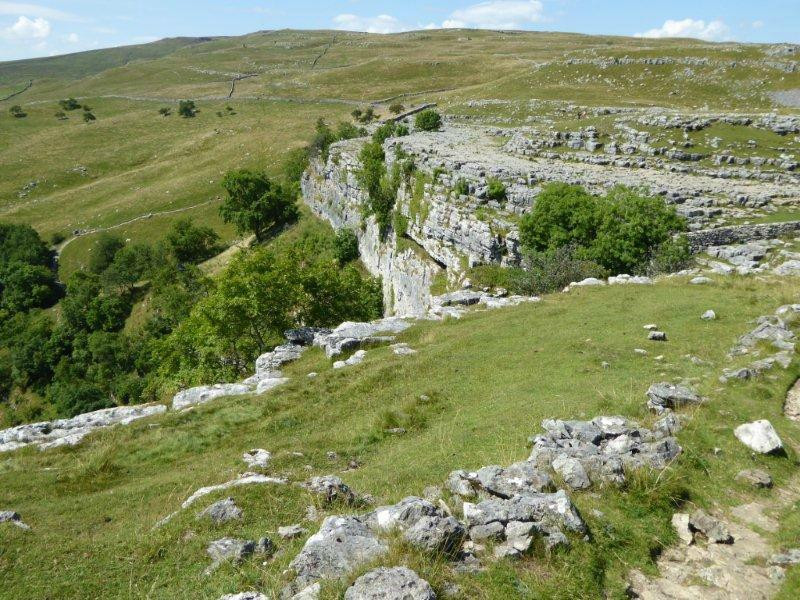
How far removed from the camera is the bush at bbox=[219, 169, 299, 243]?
244ft

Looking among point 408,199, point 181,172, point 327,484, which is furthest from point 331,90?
point 327,484

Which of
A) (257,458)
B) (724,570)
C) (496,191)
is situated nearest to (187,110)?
(496,191)

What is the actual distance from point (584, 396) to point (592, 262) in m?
16.6

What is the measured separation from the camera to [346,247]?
5878 cm

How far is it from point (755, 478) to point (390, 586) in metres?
7.66

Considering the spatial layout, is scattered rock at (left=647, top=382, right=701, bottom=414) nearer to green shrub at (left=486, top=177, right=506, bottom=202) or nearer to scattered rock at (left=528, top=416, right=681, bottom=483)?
scattered rock at (left=528, top=416, right=681, bottom=483)

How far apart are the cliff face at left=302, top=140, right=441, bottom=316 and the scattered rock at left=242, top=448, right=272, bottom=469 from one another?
14466mm

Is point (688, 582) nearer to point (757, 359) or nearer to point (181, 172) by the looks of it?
point (757, 359)

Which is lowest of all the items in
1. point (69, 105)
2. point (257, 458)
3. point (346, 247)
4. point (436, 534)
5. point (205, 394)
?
point (346, 247)

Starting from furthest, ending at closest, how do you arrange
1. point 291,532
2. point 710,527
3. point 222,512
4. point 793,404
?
1. point 793,404
2. point 222,512
3. point 291,532
4. point 710,527

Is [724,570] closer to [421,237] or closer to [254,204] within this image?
[421,237]

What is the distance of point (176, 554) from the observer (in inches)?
336

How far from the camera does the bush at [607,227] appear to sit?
29.3 metres

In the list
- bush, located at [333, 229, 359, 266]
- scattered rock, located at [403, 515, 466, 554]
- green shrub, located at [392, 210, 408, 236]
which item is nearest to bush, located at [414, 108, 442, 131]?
bush, located at [333, 229, 359, 266]
